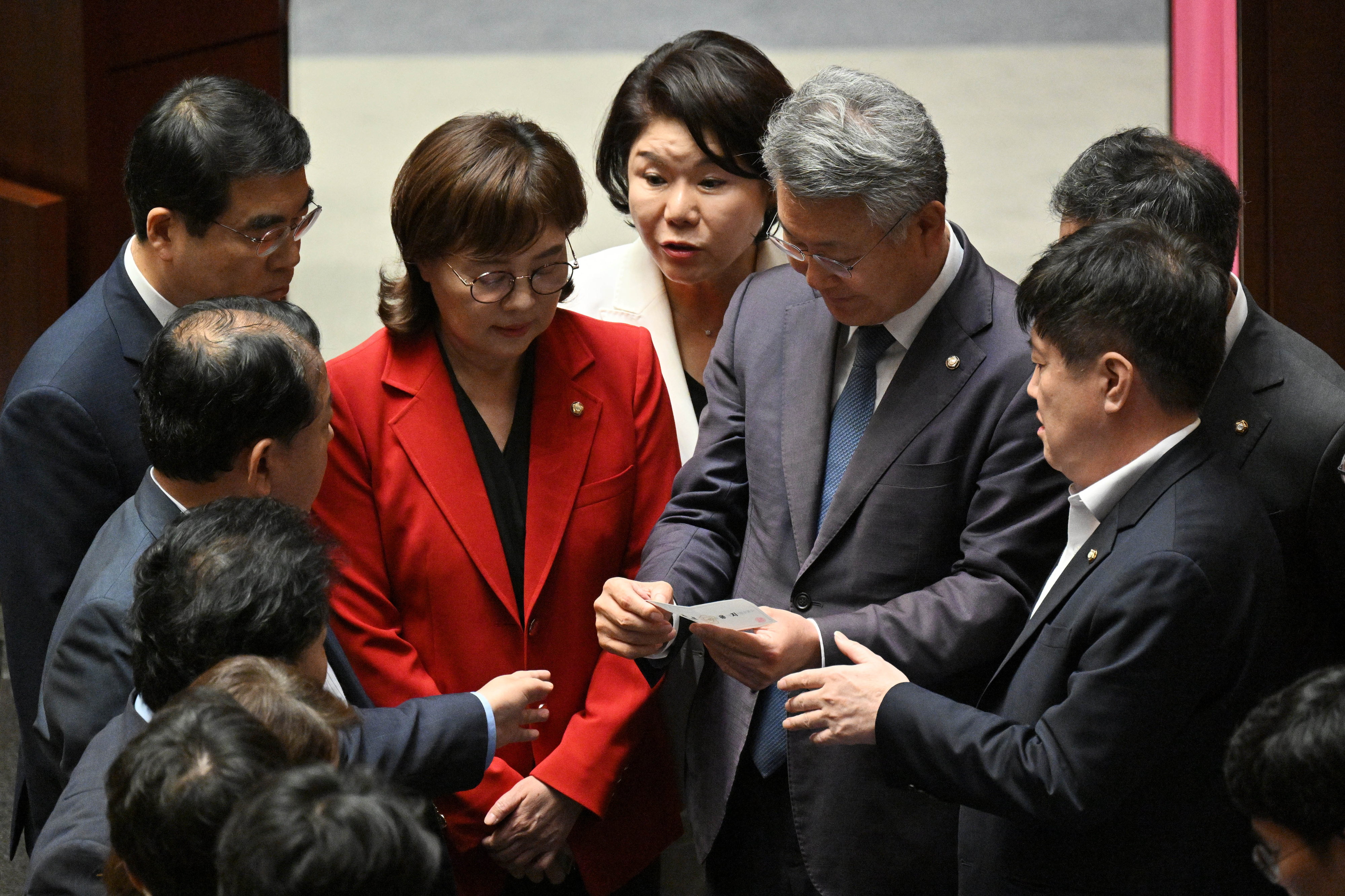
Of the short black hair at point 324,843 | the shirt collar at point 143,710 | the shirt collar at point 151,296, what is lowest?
the shirt collar at point 143,710

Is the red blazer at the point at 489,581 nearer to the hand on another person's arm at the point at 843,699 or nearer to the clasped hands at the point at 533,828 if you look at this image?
the clasped hands at the point at 533,828

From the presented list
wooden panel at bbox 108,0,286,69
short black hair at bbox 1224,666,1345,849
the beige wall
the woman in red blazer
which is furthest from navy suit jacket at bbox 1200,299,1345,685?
wooden panel at bbox 108,0,286,69

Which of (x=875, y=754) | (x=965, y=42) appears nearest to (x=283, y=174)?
(x=875, y=754)

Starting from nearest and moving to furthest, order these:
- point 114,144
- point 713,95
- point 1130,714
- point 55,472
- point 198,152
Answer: point 1130,714, point 55,472, point 198,152, point 713,95, point 114,144

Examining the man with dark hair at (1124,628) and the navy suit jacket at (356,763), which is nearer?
the navy suit jacket at (356,763)

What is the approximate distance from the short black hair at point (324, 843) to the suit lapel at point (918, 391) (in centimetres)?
119

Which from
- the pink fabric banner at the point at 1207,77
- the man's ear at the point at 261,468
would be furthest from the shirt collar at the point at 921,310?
the pink fabric banner at the point at 1207,77

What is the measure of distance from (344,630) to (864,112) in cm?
124

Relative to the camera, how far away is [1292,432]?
6.63 feet

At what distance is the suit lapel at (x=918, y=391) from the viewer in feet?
7.17

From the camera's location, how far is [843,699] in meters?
1.97

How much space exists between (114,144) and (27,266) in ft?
1.42

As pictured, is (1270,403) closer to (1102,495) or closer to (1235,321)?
(1235,321)

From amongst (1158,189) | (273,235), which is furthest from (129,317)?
(1158,189)
